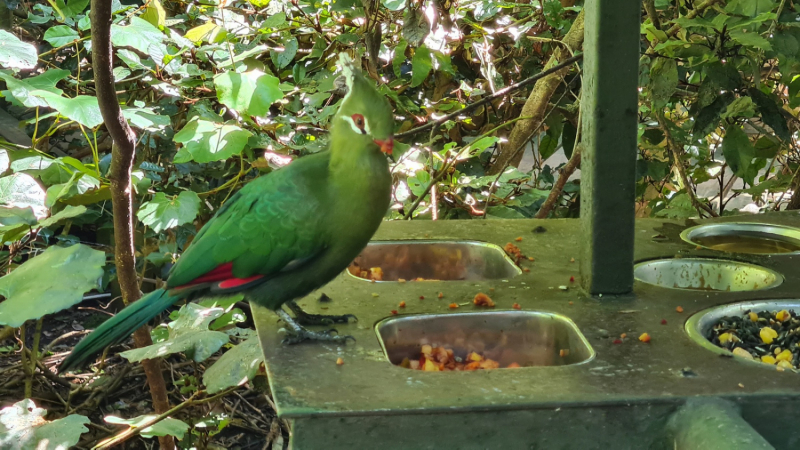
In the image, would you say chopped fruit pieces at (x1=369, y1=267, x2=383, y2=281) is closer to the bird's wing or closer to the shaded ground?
the bird's wing

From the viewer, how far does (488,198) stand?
10.3 feet

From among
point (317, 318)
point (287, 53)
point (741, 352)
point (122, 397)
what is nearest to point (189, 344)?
point (317, 318)

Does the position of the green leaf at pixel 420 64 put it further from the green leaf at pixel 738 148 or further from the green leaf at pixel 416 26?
the green leaf at pixel 738 148

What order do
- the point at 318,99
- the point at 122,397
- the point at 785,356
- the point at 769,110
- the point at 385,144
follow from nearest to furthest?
the point at 385,144 < the point at 785,356 < the point at 769,110 < the point at 318,99 < the point at 122,397

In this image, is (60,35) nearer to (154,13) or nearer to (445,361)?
(154,13)

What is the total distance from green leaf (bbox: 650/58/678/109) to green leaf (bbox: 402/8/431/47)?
0.85m

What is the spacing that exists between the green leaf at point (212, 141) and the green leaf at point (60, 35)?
18.6 inches

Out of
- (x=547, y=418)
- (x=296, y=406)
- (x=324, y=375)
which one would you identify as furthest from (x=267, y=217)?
(x=547, y=418)

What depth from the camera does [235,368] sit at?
174 centimetres

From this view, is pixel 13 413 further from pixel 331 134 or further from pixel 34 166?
pixel 331 134

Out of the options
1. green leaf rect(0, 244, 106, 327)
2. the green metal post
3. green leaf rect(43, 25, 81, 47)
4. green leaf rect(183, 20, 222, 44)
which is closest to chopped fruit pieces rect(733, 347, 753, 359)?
the green metal post

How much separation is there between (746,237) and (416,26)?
1382 millimetres

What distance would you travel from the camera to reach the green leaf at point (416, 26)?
108 inches

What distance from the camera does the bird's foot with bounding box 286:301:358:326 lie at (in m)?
1.63
